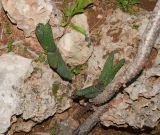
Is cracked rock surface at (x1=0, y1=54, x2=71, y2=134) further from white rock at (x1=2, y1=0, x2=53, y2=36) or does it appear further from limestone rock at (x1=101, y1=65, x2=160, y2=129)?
limestone rock at (x1=101, y1=65, x2=160, y2=129)

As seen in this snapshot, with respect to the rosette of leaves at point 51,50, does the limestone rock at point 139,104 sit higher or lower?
lower

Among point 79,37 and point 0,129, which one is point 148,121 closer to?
point 79,37

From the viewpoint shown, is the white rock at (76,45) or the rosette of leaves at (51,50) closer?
the rosette of leaves at (51,50)

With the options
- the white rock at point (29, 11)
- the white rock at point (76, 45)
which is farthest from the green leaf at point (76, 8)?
the white rock at point (29, 11)

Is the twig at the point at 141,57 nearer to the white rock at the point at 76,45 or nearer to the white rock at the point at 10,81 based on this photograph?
the white rock at the point at 76,45

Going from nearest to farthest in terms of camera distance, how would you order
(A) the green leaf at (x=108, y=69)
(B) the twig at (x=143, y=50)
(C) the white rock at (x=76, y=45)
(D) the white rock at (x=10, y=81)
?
(B) the twig at (x=143, y=50) < (D) the white rock at (x=10, y=81) < (A) the green leaf at (x=108, y=69) < (C) the white rock at (x=76, y=45)

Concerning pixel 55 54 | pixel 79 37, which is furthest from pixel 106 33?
pixel 55 54
